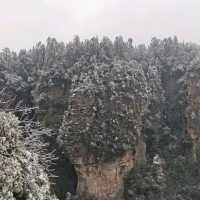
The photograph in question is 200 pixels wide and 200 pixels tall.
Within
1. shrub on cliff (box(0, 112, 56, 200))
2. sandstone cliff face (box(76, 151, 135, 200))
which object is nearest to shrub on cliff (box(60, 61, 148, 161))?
sandstone cliff face (box(76, 151, 135, 200))

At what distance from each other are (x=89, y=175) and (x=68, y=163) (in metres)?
2.79

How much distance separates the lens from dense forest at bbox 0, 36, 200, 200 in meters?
35.8

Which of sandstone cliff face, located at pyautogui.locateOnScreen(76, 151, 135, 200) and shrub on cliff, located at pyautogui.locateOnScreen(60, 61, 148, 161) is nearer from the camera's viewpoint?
sandstone cliff face, located at pyautogui.locateOnScreen(76, 151, 135, 200)

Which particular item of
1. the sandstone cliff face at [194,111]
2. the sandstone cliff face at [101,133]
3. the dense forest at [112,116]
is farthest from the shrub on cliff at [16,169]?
the sandstone cliff face at [194,111]

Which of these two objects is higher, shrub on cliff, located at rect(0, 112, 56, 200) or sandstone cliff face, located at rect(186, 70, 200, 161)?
sandstone cliff face, located at rect(186, 70, 200, 161)

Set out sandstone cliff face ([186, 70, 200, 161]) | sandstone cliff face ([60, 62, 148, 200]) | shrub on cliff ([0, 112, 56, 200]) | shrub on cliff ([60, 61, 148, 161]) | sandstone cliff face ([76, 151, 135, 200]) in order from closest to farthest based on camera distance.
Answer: shrub on cliff ([0, 112, 56, 200])
sandstone cliff face ([76, 151, 135, 200])
sandstone cliff face ([60, 62, 148, 200])
shrub on cliff ([60, 61, 148, 161])
sandstone cliff face ([186, 70, 200, 161])

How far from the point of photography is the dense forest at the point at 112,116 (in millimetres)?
35750

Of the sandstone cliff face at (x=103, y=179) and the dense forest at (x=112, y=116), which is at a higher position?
the dense forest at (x=112, y=116)

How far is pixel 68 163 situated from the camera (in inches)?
1496

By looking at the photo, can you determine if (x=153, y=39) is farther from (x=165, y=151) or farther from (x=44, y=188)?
(x=44, y=188)

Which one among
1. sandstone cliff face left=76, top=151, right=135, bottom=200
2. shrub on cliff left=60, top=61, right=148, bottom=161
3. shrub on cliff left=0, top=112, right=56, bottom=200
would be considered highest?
shrub on cliff left=60, top=61, right=148, bottom=161

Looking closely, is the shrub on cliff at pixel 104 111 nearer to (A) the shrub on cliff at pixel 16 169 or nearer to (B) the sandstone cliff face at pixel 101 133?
(B) the sandstone cliff face at pixel 101 133

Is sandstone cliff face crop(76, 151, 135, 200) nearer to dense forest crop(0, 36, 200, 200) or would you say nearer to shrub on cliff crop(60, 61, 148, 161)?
dense forest crop(0, 36, 200, 200)

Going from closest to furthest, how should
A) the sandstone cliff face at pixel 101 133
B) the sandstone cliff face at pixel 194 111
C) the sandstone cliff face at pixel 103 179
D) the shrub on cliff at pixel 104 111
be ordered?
the sandstone cliff face at pixel 103 179 → the sandstone cliff face at pixel 101 133 → the shrub on cliff at pixel 104 111 → the sandstone cliff face at pixel 194 111
